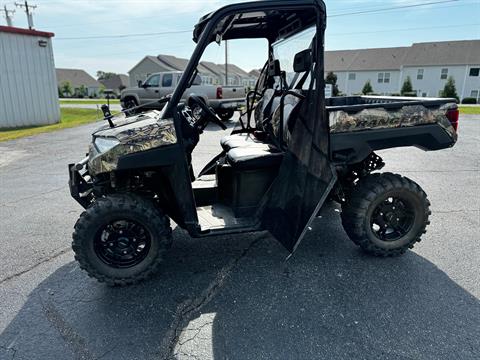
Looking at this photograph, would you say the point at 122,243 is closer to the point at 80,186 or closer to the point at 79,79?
the point at 80,186

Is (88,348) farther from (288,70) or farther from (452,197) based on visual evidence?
(452,197)

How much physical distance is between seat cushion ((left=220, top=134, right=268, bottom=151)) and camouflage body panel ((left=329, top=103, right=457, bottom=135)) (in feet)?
2.98

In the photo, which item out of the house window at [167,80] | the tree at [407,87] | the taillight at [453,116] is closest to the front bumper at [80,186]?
the taillight at [453,116]

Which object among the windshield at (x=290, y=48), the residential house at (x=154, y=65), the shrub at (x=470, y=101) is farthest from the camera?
the residential house at (x=154, y=65)

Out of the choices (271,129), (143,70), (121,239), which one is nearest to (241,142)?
(271,129)

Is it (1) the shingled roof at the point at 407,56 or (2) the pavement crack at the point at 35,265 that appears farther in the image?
(1) the shingled roof at the point at 407,56

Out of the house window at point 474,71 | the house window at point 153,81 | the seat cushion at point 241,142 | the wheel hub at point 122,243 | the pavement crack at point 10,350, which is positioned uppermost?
the house window at point 474,71

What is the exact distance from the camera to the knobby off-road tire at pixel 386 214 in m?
3.31

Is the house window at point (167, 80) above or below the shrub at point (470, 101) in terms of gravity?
above

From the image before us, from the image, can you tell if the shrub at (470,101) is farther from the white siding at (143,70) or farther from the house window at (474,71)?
the white siding at (143,70)

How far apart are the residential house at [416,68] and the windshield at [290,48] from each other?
4598 centimetres

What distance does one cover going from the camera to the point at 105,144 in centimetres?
283

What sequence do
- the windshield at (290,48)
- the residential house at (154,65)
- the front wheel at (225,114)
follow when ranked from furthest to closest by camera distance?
the residential house at (154,65)
the front wheel at (225,114)
the windshield at (290,48)

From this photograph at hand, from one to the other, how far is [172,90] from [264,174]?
10759mm
